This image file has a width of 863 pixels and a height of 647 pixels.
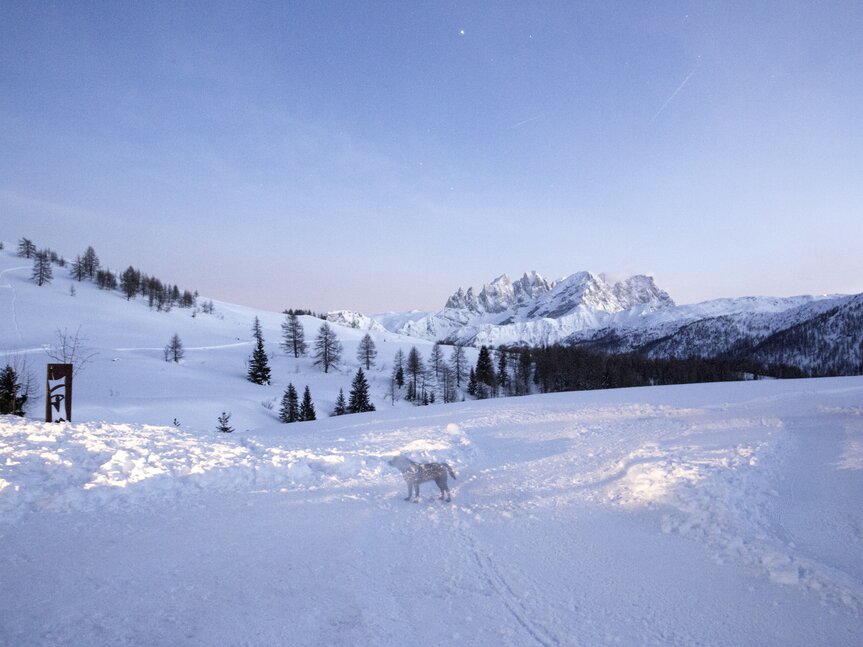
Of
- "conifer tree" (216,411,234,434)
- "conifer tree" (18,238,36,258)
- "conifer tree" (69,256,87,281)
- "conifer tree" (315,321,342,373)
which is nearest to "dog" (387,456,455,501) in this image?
"conifer tree" (216,411,234,434)

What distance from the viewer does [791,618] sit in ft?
14.9

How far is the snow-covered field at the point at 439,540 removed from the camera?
433 centimetres

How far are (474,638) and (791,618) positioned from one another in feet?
12.5

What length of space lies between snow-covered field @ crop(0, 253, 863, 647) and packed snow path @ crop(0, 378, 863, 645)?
0.04 metres

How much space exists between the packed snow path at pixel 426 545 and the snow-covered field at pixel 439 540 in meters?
0.04

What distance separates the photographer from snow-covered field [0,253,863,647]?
4.33m

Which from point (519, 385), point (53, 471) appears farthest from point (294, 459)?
point (519, 385)

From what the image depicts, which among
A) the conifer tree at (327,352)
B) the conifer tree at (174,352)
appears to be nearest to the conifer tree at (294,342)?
the conifer tree at (327,352)

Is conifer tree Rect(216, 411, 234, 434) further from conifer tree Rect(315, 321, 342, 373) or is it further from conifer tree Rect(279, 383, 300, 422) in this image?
conifer tree Rect(315, 321, 342, 373)

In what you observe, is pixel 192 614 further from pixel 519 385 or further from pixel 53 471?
pixel 519 385

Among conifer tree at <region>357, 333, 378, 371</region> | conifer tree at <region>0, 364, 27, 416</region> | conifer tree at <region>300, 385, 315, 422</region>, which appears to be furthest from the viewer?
conifer tree at <region>357, 333, 378, 371</region>

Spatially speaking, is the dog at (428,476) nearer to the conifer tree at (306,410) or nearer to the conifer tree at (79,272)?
the conifer tree at (306,410)

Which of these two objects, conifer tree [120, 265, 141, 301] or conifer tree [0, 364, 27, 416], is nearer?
conifer tree [0, 364, 27, 416]

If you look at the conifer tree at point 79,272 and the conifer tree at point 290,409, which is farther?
the conifer tree at point 79,272
